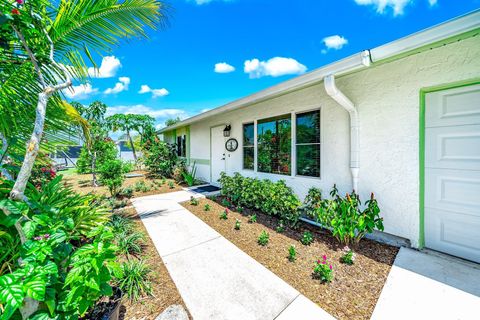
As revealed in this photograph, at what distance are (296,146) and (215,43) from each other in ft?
16.7

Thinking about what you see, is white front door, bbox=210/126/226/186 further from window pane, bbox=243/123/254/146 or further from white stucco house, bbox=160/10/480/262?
white stucco house, bbox=160/10/480/262

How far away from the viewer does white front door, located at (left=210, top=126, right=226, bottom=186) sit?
21.6ft

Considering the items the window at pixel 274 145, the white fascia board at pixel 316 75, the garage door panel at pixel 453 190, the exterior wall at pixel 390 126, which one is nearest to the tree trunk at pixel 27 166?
the white fascia board at pixel 316 75

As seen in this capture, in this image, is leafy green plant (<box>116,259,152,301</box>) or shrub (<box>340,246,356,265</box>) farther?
shrub (<box>340,246,356,265</box>)

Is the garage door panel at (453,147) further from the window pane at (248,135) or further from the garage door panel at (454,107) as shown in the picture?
the window pane at (248,135)

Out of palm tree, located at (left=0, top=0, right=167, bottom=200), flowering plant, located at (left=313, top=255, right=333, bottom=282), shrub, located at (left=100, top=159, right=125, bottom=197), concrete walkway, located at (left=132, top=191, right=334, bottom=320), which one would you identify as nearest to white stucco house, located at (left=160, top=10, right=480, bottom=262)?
flowering plant, located at (left=313, top=255, right=333, bottom=282)

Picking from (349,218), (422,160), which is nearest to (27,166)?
(349,218)

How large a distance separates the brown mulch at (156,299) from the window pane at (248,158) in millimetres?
3426

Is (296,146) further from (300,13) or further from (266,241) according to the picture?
(300,13)

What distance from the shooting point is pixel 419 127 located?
8.20 feet

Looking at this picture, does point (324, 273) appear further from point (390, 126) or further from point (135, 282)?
point (390, 126)

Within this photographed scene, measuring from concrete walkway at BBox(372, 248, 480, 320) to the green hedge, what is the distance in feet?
5.36

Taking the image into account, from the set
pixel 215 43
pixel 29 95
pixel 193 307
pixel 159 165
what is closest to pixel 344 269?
pixel 193 307

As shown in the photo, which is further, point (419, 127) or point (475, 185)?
point (419, 127)
